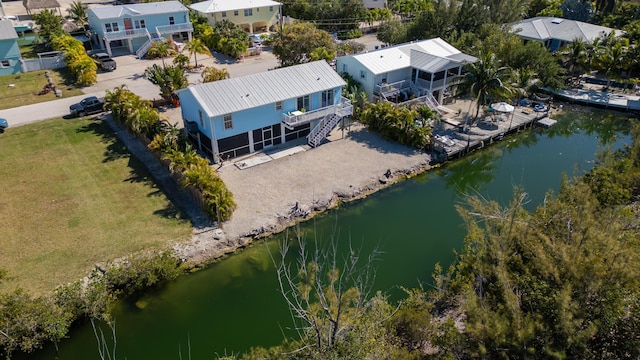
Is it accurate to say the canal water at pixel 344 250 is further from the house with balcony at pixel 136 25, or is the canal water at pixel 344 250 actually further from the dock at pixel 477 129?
the house with balcony at pixel 136 25

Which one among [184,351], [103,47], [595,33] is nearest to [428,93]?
[595,33]

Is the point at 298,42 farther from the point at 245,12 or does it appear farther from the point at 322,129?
the point at 245,12

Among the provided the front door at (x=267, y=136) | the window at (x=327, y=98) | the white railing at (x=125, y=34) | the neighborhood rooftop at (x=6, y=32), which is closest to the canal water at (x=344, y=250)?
the front door at (x=267, y=136)

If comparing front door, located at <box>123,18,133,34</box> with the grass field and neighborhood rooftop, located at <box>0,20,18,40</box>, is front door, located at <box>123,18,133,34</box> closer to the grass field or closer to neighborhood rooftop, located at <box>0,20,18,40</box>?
neighborhood rooftop, located at <box>0,20,18,40</box>

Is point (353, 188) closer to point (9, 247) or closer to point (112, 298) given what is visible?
point (112, 298)

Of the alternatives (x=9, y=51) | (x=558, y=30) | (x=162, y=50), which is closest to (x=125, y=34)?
(x=162, y=50)

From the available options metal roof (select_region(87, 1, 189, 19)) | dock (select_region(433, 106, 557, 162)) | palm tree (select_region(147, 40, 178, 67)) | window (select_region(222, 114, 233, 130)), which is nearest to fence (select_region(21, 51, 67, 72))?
metal roof (select_region(87, 1, 189, 19))
